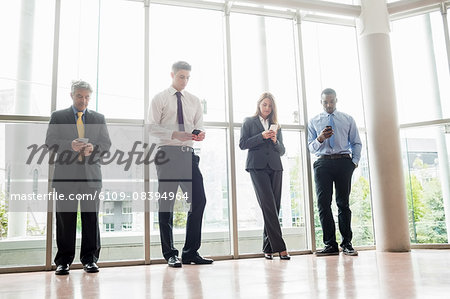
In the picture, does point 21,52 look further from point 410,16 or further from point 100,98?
point 410,16

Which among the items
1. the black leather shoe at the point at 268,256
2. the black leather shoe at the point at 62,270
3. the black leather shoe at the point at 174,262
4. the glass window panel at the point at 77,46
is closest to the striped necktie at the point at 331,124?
the black leather shoe at the point at 268,256

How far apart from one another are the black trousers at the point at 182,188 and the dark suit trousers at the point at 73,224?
0.49 meters

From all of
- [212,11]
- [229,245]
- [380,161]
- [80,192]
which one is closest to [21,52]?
[80,192]

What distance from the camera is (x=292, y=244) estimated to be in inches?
157

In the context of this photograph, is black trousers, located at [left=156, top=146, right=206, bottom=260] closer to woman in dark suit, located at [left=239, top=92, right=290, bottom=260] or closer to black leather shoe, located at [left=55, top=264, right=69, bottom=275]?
woman in dark suit, located at [left=239, top=92, right=290, bottom=260]

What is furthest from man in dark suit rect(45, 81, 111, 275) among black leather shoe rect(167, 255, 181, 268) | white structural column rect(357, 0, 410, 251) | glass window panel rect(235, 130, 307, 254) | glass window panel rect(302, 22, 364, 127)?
white structural column rect(357, 0, 410, 251)

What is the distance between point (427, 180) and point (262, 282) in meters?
2.91

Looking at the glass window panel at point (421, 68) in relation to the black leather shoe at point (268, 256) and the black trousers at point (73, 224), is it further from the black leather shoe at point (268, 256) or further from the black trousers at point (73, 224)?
the black trousers at point (73, 224)

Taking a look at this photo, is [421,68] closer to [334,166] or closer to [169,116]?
[334,166]

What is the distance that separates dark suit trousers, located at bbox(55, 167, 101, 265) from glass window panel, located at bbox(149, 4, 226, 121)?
1.32m

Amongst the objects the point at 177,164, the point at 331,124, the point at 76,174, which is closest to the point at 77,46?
the point at 76,174

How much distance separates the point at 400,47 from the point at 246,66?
70.3 inches

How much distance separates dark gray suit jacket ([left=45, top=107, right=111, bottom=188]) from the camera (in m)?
2.94

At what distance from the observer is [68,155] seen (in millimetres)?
2973
